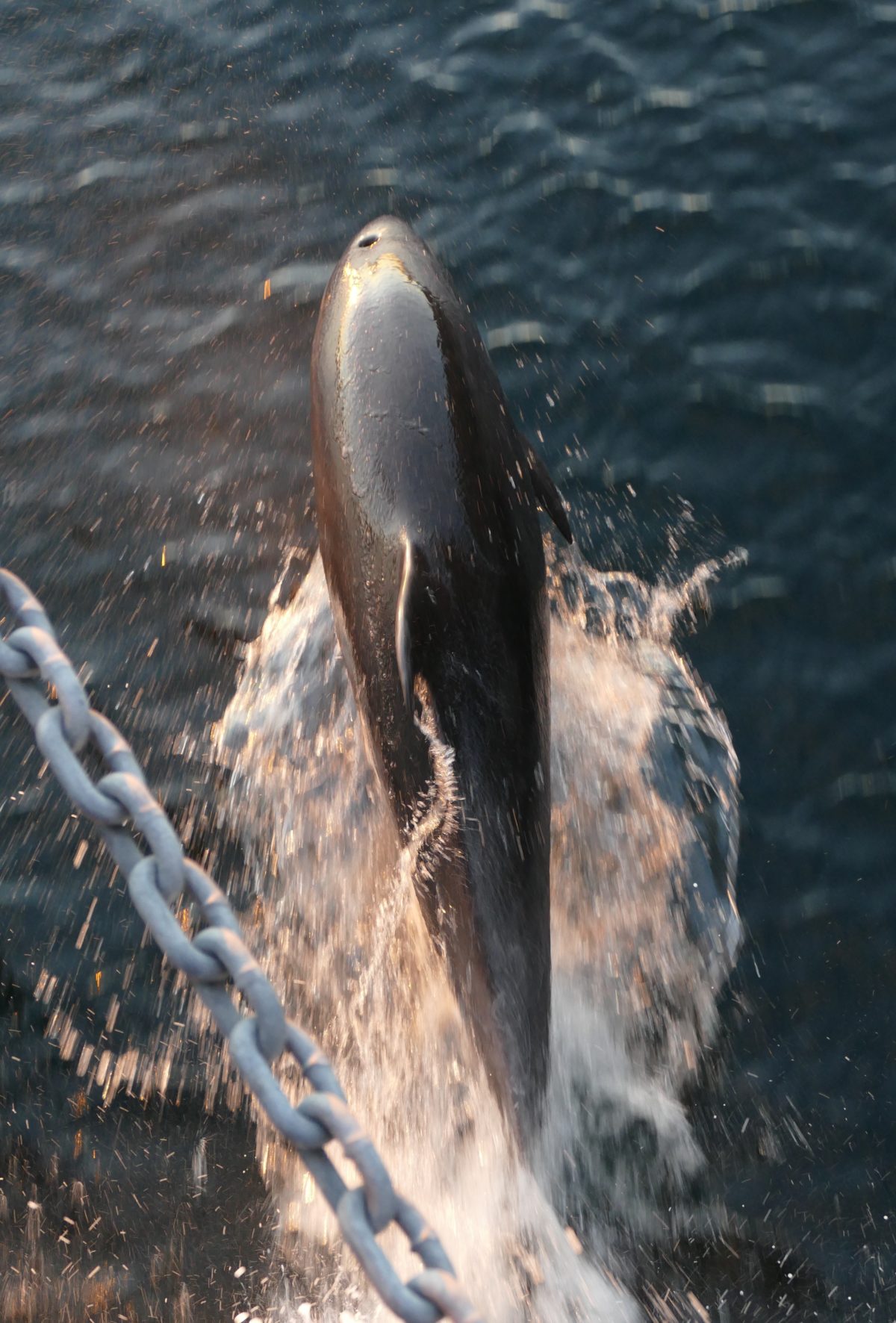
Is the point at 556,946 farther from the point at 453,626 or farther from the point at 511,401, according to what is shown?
the point at 511,401

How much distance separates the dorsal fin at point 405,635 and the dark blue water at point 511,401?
187 centimetres

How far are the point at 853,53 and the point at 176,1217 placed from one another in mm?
8423

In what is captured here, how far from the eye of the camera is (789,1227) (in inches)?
187

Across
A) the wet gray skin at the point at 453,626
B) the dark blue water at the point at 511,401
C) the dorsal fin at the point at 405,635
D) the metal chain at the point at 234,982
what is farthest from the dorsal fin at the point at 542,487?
the metal chain at the point at 234,982

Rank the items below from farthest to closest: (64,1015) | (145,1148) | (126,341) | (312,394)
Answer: (126,341) → (312,394) → (64,1015) → (145,1148)

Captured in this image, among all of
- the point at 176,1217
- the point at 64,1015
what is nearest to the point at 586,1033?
the point at 176,1217

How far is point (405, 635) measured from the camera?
15.2 ft

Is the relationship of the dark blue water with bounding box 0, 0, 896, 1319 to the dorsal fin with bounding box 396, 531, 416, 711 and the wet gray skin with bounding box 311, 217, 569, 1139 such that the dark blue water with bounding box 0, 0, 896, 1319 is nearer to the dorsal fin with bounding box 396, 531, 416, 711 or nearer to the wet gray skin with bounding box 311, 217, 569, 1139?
the wet gray skin with bounding box 311, 217, 569, 1139

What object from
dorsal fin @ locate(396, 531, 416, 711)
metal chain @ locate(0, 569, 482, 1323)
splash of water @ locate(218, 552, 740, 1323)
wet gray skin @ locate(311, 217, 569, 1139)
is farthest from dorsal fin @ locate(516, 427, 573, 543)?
Result: metal chain @ locate(0, 569, 482, 1323)

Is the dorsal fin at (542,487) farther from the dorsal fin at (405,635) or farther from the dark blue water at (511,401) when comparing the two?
the dorsal fin at (405,635)

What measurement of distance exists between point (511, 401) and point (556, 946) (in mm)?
3432

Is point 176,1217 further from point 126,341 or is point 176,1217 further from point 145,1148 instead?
point 126,341

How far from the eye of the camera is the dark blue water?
16.8ft

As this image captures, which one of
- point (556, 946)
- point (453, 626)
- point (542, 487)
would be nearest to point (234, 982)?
point (453, 626)
